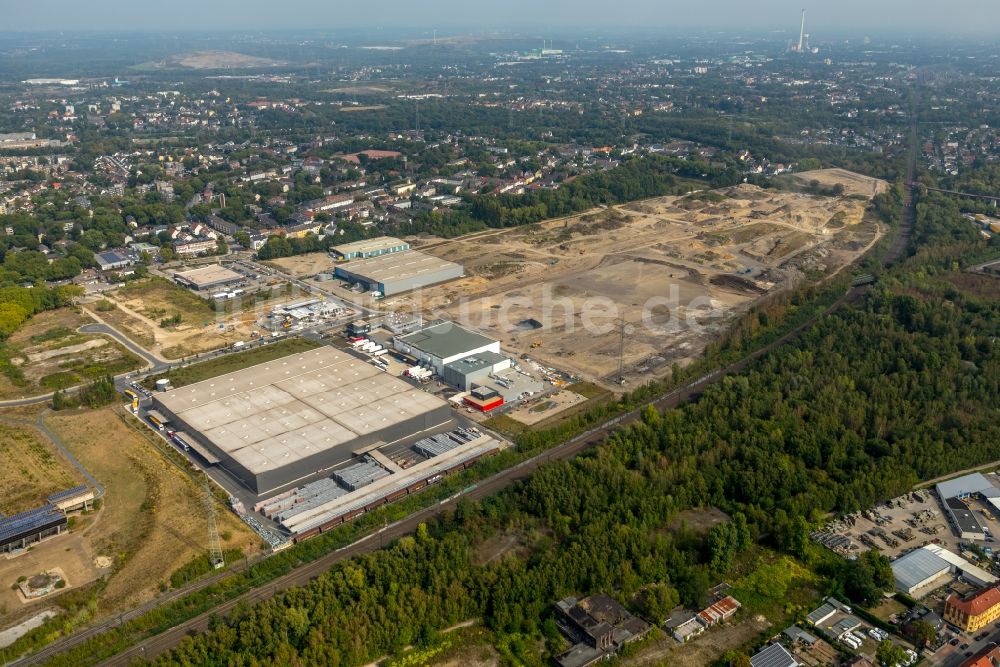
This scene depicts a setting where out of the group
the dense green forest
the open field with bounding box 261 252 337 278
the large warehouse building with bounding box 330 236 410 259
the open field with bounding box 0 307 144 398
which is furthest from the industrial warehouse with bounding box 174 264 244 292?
the dense green forest

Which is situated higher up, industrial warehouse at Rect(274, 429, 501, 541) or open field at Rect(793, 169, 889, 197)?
open field at Rect(793, 169, 889, 197)

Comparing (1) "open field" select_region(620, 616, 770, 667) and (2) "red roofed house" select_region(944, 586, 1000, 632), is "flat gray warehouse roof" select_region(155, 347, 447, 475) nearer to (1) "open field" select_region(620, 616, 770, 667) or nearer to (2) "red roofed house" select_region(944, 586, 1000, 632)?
(1) "open field" select_region(620, 616, 770, 667)

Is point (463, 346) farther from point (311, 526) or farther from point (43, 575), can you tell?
point (43, 575)

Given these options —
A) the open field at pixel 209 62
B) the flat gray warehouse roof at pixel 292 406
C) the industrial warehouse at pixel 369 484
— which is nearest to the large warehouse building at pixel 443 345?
the flat gray warehouse roof at pixel 292 406

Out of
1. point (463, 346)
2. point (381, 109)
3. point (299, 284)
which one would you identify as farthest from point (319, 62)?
point (463, 346)

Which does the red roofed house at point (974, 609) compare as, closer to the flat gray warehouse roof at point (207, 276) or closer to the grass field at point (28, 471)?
the grass field at point (28, 471)

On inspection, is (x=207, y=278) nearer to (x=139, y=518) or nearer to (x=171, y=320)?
(x=171, y=320)

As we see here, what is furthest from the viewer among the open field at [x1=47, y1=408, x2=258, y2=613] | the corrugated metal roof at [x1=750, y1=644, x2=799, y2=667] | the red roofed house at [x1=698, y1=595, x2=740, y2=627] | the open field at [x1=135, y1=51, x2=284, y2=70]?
the open field at [x1=135, y1=51, x2=284, y2=70]

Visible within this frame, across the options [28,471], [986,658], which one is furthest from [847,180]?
A: [28,471]
